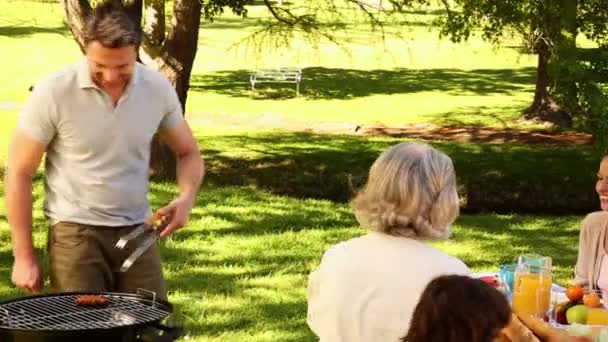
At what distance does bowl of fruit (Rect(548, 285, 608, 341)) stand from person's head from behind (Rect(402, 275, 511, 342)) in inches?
47.5

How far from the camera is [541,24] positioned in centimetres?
1234

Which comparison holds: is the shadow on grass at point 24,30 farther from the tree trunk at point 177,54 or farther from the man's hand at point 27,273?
the man's hand at point 27,273

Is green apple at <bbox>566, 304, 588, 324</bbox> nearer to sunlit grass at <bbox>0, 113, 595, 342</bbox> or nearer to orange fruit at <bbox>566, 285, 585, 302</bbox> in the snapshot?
orange fruit at <bbox>566, 285, 585, 302</bbox>

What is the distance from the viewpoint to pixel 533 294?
374 cm

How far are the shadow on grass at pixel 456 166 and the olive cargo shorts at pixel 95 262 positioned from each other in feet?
23.2

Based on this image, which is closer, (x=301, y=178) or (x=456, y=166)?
(x=301, y=178)

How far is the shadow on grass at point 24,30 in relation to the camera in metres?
35.2

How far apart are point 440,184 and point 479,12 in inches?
473

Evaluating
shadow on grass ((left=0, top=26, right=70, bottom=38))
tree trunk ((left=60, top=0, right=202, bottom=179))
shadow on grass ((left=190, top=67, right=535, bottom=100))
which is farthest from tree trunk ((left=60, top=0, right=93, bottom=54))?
shadow on grass ((left=0, top=26, right=70, bottom=38))

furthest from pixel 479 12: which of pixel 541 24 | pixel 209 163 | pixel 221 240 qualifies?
pixel 221 240

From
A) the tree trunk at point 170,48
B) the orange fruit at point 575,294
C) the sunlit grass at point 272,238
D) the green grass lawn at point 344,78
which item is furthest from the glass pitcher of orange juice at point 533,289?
the green grass lawn at point 344,78

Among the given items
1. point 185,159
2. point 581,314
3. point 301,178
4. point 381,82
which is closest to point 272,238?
point 185,159

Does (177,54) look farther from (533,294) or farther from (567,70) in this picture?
(533,294)

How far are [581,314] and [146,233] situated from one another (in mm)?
1573
